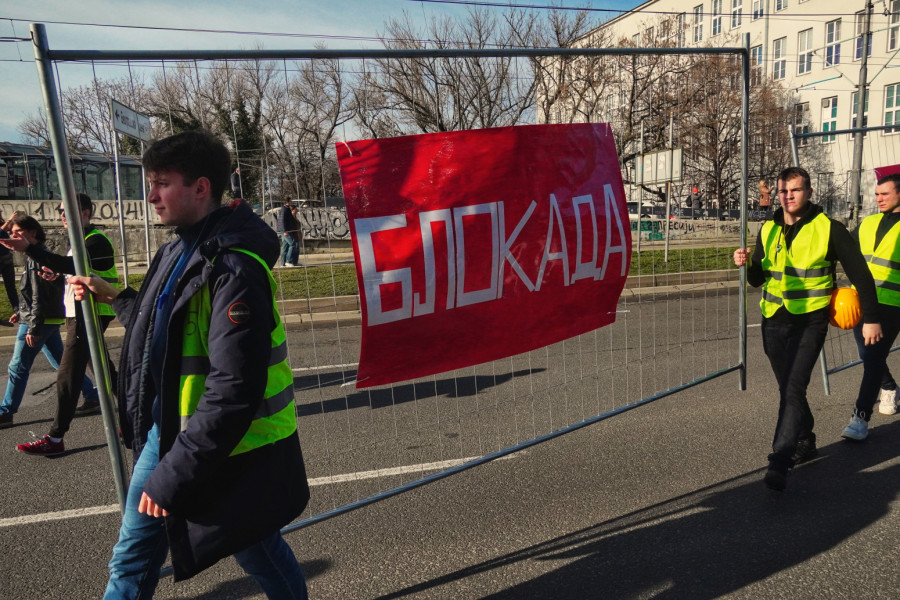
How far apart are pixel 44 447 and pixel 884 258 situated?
599 cm

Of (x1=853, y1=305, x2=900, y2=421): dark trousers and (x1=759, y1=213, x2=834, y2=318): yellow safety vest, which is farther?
(x1=853, y1=305, x2=900, y2=421): dark trousers

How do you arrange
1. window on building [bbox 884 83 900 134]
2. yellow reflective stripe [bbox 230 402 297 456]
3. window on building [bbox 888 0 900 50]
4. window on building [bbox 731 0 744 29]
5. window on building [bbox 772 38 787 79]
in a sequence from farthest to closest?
1. window on building [bbox 731 0 744 29]
2. window on building [bbox 772 38 787 79]
3. window on building [bbox 884 83 900 134]
4. window on building [bbox 888 0 900 50]
5. yellow reflective stripe [bbox 230 402 297 456]

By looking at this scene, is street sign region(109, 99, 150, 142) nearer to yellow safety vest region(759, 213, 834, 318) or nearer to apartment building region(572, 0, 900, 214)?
yellow safety vest region(759, 213, 834, 318)

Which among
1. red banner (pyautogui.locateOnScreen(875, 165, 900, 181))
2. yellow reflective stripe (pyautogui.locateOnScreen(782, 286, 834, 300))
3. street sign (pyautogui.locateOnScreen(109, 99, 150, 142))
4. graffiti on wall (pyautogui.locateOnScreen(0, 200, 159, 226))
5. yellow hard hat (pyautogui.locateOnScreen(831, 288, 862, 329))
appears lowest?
yellow hard hat (pyautogui.locateOnScreen(831, 288, 862, 329))

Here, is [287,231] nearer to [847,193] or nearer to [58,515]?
[58,515]

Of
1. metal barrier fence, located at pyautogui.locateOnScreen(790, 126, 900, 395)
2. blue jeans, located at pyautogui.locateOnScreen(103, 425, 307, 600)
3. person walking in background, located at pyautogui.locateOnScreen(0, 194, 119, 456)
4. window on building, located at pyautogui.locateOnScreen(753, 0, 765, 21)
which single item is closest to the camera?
blue jeans, located at pyautogui.locateOnScreen(103, 425, 307, 600)

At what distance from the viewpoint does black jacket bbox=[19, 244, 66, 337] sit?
5059 millimetres

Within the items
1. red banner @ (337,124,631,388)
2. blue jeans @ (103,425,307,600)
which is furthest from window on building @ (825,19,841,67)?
blue jeans @ (103,425,307,600)

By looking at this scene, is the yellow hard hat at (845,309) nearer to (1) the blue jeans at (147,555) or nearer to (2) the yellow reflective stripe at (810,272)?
(2) the yellow reflective stripe at (810,272)

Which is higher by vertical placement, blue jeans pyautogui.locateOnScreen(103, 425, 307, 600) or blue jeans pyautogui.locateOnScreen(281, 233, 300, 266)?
blue jeans pyautogui.locateOnScreen(281, 233, 300, 266)

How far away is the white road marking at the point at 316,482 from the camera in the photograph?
3.56 metres

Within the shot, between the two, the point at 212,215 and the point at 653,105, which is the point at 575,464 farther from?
the point at 212,215

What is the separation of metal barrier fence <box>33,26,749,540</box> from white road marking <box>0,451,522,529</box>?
0.02m

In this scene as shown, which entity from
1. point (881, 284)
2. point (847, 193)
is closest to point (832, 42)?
point (847, 193)
